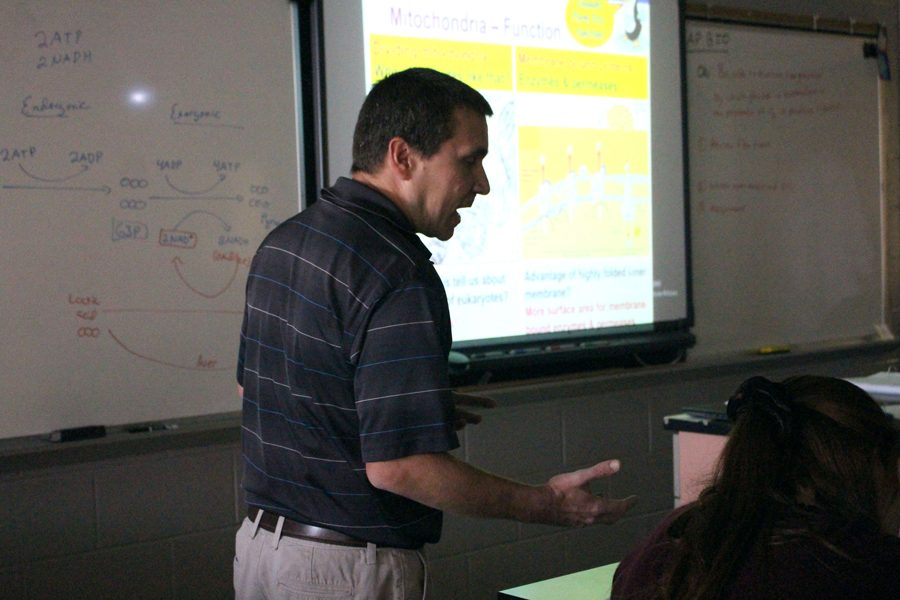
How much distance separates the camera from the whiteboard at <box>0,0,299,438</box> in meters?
2.32

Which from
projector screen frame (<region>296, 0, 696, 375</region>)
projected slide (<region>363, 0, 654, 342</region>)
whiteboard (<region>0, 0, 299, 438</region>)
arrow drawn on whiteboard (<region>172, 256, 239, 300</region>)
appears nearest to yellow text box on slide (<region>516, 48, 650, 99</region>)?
projected slide (<region>363, 0, 654, 342</region>)

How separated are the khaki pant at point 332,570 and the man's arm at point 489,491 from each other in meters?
0.15

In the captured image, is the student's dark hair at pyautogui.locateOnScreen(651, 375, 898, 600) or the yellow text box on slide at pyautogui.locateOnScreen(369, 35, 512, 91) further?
the yellow text box on slide at pyautogui.locateOnScreen(369, 35, 512, 91)

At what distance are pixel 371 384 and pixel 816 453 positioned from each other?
23.6 inches

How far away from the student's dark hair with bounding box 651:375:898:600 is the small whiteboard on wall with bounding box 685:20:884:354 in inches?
100.0

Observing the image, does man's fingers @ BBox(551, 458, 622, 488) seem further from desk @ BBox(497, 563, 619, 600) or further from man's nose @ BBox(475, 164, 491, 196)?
man's nose @ BBox(475, 164, 491, 196)

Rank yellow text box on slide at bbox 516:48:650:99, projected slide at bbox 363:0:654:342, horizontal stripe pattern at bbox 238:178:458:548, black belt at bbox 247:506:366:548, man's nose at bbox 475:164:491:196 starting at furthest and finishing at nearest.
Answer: yellow text box on slide at bbox 516:48:650:99 < projected slide at bbox 363:0:654:342 < man's nose at bbox 475:164:491:196 < black belt at bbox 247:506:366:548 < horizontal stripe pattern at bbox 238:178:458:548

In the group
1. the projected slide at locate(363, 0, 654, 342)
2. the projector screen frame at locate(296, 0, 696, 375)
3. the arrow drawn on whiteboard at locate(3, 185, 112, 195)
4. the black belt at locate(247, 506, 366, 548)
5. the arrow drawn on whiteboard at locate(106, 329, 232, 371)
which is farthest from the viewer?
the projected slide at locate(363, 0, 654, 342)

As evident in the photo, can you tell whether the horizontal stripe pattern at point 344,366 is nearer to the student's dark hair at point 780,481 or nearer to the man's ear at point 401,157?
the man's ear at point 401,157

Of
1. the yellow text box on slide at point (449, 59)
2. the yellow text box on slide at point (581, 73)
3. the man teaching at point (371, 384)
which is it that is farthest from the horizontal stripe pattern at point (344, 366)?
the yellow text box on slide at point (581, 73)

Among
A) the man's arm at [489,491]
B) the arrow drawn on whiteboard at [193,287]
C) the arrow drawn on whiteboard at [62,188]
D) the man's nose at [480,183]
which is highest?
the arrow drawn on whiteboard at [62,188]

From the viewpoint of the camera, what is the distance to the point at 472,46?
2.99 meters

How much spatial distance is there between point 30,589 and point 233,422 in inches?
23.7

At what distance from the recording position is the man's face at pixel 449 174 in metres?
1.60
